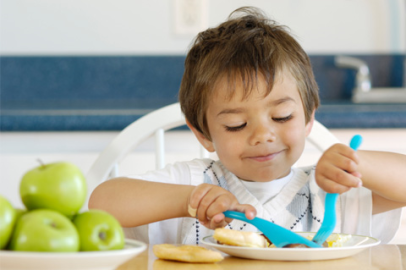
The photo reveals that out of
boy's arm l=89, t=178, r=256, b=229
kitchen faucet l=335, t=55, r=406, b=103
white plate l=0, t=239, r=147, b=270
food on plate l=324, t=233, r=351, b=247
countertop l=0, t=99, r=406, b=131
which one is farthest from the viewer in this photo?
kitchen faucet l=335, t=55, r=406, b=103

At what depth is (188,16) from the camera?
222 centimetres

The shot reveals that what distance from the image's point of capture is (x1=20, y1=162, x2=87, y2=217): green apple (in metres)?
0.49

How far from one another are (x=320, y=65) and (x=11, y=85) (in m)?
1.16

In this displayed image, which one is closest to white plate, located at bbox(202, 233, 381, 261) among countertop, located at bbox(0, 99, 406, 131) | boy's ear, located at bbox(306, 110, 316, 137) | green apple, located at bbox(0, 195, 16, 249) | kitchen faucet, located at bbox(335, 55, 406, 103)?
green apple, located at bbox(0, 195, 16, 249)

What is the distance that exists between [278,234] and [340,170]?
14 centimetres

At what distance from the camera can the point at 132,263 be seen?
720 millimetres

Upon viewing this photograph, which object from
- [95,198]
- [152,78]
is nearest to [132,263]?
[95,198]

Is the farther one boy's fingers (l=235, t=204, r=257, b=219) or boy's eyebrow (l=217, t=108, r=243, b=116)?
boy's eyebrow (l=217, t=108, r=243, b=116)

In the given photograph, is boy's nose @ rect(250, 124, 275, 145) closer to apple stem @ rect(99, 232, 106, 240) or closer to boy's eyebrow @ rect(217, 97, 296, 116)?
boy's eyebrow @ rect(217, 97, 296, 116)

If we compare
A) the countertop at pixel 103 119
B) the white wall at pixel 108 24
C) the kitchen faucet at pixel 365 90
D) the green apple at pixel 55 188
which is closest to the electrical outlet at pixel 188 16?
the white wall at pixel 108 24

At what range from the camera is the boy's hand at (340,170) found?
32.0 inches

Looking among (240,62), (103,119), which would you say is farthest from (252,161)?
(103,119)

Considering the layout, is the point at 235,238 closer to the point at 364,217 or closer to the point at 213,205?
the point at 213,205

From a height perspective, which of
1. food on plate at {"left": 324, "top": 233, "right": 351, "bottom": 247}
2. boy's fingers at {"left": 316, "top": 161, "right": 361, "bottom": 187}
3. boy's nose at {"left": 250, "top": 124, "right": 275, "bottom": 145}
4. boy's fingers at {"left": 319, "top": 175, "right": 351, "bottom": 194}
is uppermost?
boy's nose at {"left": 250, "top": 124, "right": 275, "bottom": 145}
